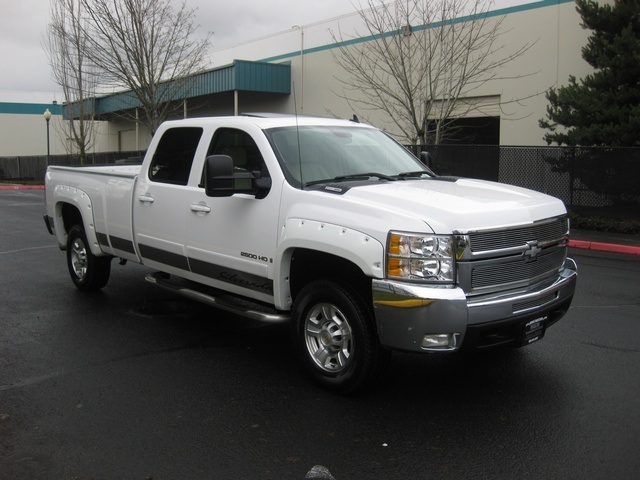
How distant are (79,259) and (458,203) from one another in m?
5.45

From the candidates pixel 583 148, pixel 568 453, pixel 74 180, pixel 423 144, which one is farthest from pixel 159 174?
pixel 423 144

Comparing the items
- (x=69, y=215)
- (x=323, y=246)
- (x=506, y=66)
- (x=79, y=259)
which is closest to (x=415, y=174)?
(x=323, y=246)

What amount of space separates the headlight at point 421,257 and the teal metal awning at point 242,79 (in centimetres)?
2298

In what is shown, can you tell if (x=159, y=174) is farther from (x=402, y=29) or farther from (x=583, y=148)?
(x=402, y=29)

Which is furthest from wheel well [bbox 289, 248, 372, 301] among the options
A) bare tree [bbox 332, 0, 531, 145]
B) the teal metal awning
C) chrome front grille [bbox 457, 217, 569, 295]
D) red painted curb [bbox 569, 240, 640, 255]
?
the teal metal awning

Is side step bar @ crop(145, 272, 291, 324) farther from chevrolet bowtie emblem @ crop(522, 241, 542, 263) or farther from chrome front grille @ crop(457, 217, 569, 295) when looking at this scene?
chevrolet bowtie emblem @ crop(522, 241, 542, 263)

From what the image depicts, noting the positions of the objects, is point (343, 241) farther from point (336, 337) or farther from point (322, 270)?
point (336, 337)

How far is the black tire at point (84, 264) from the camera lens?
7934mm

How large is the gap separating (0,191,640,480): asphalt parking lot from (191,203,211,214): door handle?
1.27m

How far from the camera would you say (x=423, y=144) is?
1878cm

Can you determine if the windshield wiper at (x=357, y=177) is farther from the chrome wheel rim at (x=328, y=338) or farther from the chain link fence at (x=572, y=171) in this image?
the chain link fence at (x=572, y=171)

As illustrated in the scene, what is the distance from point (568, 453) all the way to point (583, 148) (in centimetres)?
1240

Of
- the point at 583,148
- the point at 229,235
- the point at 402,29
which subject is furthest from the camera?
the point at 402,29

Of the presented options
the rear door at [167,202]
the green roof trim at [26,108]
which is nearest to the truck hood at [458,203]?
the rear door at [167,202]
